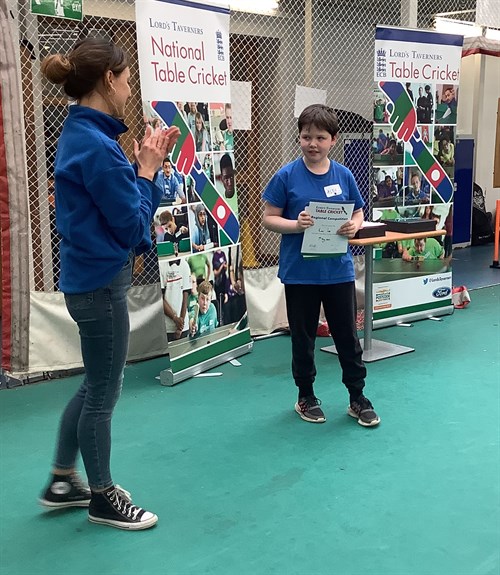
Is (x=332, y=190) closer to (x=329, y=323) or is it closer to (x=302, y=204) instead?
(x=302, y=204)

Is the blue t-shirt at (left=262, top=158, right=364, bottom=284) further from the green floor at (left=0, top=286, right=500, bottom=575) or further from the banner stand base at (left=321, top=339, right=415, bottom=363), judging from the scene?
the banner stand base at (left=321, top=339, right=415, bottom=363)

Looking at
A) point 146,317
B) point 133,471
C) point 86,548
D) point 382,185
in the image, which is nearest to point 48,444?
point 133,471

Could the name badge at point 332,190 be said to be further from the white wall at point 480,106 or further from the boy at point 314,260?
the white wall at point 480,106

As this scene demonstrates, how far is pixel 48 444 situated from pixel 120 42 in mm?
3559

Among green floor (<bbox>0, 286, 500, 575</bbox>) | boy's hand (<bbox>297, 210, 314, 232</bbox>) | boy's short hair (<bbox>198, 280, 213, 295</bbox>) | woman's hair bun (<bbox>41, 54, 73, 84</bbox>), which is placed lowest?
green floor (<bbox>0, 286, 500, 575</bbox>)

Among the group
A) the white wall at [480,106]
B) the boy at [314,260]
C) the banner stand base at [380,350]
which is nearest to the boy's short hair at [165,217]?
the boy at [314,260]

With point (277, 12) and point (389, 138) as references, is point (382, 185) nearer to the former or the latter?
point (389, 138)

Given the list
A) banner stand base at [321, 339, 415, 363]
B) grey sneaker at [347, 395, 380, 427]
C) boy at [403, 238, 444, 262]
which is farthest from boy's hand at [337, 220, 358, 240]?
boy at [403, 238, 444, 262]

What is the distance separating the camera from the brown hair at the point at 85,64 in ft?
6.47

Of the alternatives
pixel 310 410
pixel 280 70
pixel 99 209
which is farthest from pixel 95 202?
pixel 280 70

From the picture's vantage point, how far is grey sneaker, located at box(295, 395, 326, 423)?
3.28 m

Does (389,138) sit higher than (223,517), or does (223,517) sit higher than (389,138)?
(389,138)

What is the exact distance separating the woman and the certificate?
1.03 metres

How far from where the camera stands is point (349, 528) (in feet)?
7.63
